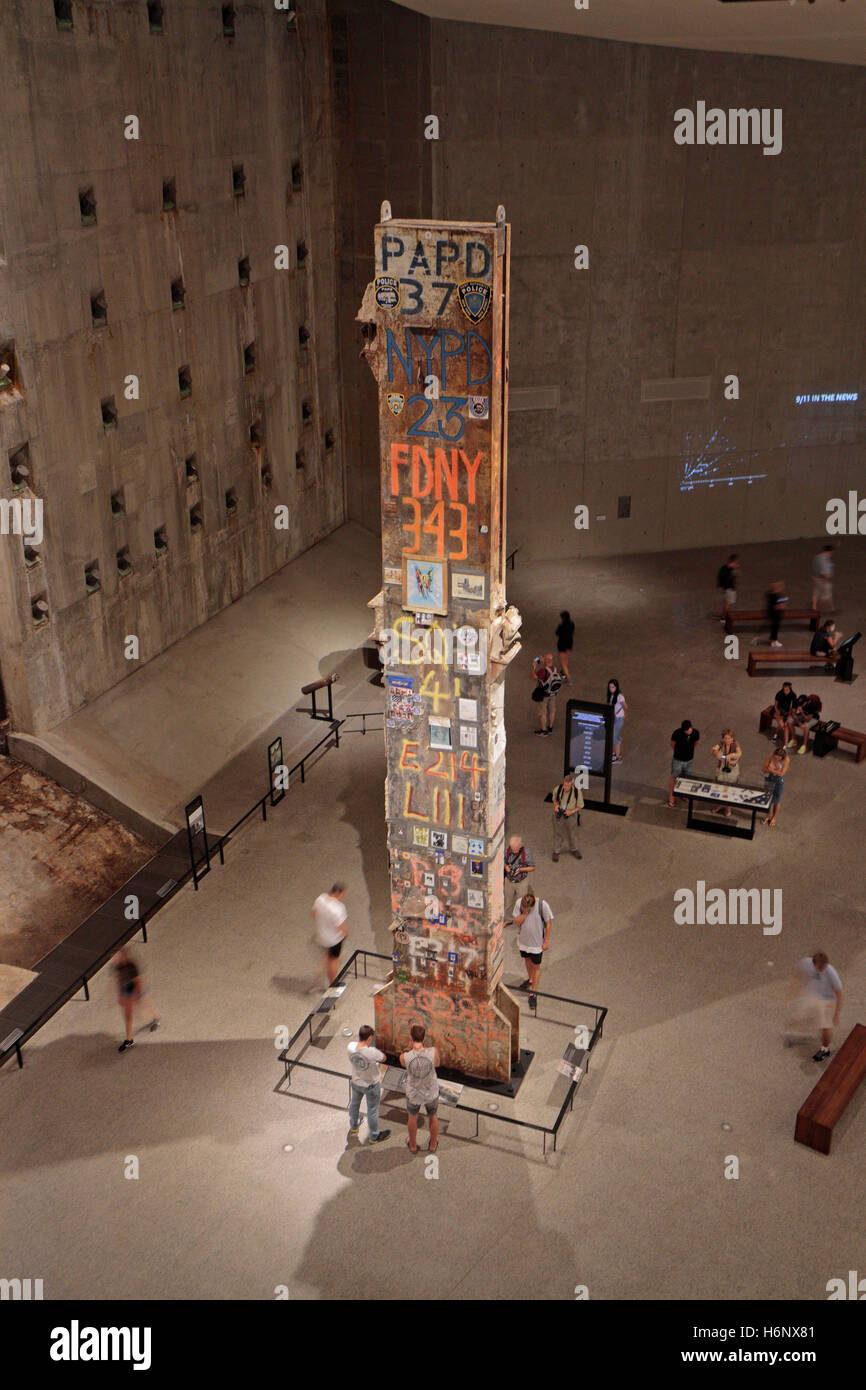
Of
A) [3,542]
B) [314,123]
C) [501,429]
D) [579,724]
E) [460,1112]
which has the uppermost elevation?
[314,123]

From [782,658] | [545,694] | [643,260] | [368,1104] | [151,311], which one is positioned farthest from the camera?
[643,260]

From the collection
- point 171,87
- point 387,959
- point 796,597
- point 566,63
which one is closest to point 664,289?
point 566,63

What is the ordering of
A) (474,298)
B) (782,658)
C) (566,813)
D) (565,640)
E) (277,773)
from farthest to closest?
1. (782,658)
2. (565,640)
3. (277,773)
4. (566,813)
5. (474,298)

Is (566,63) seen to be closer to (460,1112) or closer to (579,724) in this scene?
(579,724)

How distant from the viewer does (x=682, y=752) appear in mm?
17328

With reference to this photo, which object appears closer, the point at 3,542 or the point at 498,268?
the point at 498,268

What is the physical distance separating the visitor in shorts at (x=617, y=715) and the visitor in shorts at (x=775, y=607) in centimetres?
446

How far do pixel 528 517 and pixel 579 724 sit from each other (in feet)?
30.3

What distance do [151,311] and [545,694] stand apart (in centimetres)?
791

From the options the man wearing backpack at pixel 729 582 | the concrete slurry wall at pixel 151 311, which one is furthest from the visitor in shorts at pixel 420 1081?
the man wearing backpack at pixel 729 582

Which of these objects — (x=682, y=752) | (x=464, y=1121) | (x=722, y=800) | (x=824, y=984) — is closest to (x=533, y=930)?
(x=464, y=1121)

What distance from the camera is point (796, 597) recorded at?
2459 centimetres

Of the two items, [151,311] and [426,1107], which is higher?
[151,311]

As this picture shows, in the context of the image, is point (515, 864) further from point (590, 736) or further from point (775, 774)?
point (775, 774)
